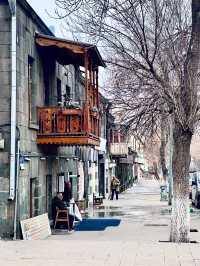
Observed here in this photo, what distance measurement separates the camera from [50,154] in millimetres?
19234

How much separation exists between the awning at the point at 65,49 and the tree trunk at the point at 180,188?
3.92m

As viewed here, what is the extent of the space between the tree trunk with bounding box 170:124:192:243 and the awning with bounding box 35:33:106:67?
3919 millimetres

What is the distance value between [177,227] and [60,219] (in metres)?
5.90

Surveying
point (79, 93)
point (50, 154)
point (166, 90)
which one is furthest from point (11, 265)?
point (79, 93)

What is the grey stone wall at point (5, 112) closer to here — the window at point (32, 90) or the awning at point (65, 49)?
the window at point (32, 90)

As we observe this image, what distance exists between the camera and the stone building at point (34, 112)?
48.5 feet

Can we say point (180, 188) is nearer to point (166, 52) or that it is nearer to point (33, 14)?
point (166, 52)

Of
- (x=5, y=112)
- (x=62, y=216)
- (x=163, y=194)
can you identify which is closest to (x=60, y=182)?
(x=62, y=216)

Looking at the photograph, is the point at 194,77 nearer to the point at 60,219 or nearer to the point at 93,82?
the point at 93,82

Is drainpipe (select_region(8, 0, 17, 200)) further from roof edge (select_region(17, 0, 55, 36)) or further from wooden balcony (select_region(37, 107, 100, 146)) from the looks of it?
wooden balcony (select_region(37, 107, 100, 146))

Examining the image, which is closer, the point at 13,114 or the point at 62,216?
the point at 13,114

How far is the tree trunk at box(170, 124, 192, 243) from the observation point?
13477 mm

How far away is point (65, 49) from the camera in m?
17.3

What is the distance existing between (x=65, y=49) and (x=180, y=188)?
6.13 m
